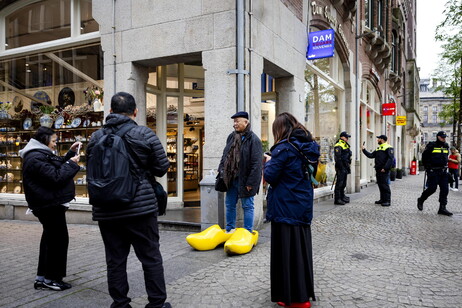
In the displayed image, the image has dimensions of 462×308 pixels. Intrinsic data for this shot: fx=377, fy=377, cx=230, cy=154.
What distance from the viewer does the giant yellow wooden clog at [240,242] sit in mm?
5281

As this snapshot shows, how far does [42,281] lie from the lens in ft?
13.6

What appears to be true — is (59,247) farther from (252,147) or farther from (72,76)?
(72,76)

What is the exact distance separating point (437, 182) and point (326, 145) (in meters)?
3.94

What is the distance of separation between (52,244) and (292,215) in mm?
2635

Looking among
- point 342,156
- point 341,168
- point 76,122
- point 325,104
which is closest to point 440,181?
point 341,168

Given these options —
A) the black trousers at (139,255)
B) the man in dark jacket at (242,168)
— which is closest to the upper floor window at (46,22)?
the man in dark jacket at (242,168)

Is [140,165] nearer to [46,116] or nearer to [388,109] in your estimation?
[46,116]

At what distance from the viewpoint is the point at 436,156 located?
29.2 ft

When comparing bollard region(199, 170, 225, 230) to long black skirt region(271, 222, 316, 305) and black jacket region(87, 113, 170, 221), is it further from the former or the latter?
black jacket region(87, 113, 170, 221)

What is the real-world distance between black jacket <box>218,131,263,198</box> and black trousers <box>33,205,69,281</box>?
99.2 inches

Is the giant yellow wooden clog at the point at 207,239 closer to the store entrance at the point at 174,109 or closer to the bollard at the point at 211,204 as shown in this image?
the bollard at the point at 211,204

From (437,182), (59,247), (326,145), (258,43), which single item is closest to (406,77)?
(326,145)

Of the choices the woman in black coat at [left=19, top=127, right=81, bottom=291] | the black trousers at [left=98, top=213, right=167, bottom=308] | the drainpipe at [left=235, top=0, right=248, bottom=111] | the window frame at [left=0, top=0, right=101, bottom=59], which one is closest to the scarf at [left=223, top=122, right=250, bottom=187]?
the drainpipe at [left=235, top=0, right=248, bottom=111]

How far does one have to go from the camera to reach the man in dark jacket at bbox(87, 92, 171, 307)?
3059 millimetres
